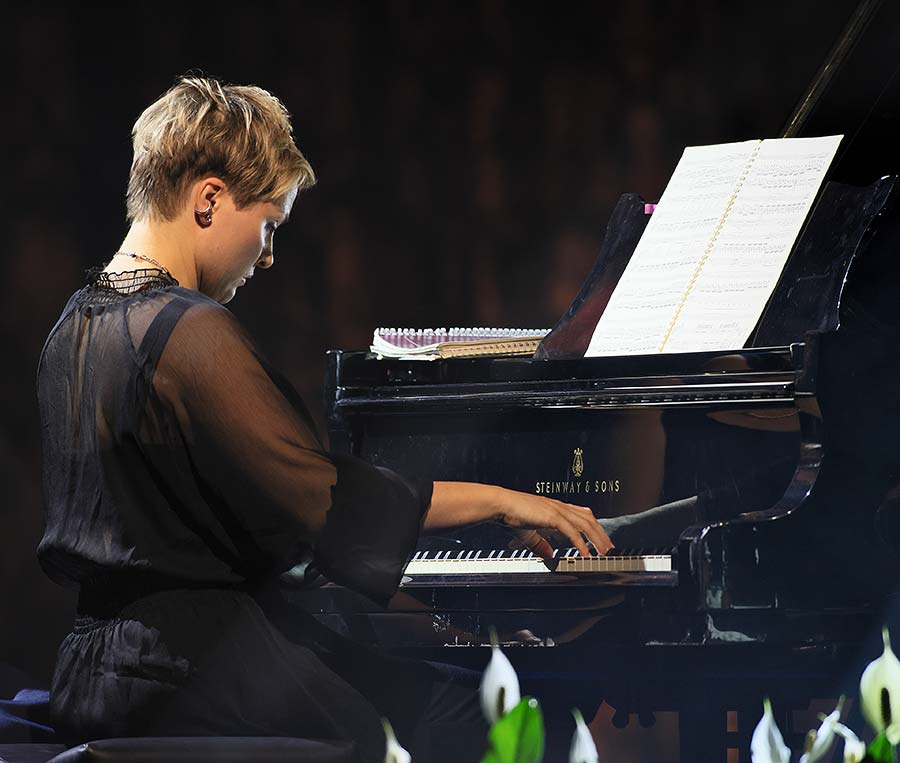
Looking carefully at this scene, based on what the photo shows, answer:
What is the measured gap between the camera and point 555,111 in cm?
402

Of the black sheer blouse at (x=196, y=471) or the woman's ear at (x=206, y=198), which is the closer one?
the black sheer blouse at (x=196, y=471)

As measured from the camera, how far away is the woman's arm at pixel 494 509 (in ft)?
6.04

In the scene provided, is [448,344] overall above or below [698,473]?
above

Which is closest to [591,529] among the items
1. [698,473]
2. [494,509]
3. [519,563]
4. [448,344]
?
[494,509]

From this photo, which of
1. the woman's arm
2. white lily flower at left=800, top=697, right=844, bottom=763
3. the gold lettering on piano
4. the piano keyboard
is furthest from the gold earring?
white lily flower at left=800, top=697, right=844, bottom=763

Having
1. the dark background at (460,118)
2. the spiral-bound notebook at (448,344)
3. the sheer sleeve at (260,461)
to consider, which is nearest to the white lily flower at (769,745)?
the sheer sleeve at (260,461)

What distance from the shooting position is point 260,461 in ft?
5.46

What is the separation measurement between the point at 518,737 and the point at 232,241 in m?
1.32

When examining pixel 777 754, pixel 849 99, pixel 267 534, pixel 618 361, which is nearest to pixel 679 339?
pixel 618 361

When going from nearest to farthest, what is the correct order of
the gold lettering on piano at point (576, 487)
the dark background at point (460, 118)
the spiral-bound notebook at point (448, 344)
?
the gold lettering on piano at point (576, 487) → the spiral-bound notebook at point (448, 344) → the dark background at point (460, 118)

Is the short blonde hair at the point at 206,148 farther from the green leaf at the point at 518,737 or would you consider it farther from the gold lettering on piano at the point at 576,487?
the green leaf at the point at 518,737

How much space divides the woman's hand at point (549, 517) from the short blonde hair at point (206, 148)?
1.77 feet

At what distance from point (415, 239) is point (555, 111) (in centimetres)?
57

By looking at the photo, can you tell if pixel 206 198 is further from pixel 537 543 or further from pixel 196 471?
pixel 537 543
